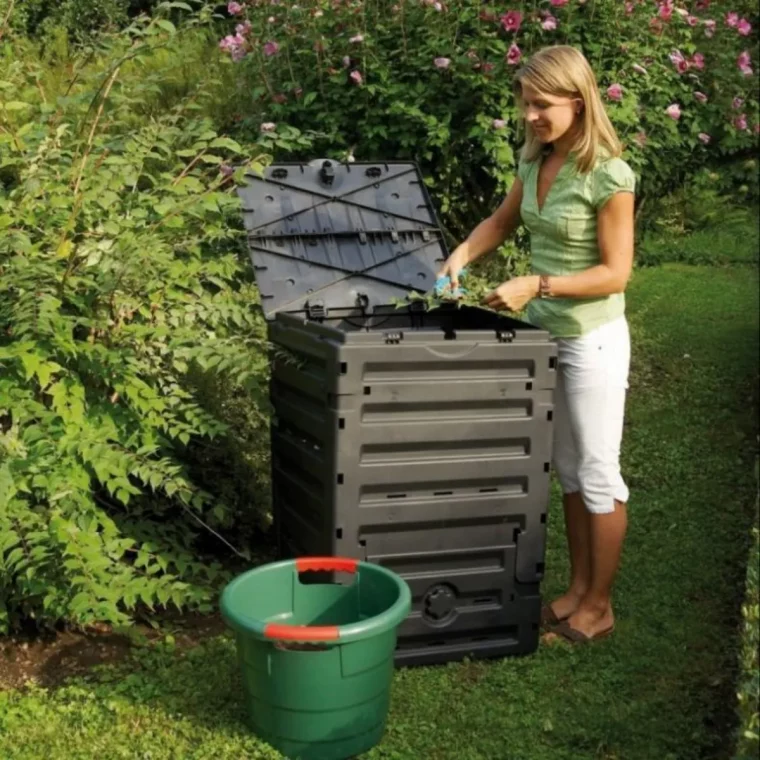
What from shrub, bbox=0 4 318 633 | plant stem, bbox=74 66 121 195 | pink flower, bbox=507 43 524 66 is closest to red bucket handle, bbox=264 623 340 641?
shrub, bbox=0 4 318 633

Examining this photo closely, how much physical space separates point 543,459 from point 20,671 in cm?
175

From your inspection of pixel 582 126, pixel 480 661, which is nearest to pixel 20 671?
pixel 480 661

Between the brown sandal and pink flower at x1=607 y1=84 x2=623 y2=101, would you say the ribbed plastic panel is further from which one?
pink flower at x1=607 y1=84 x2=623 y2=101

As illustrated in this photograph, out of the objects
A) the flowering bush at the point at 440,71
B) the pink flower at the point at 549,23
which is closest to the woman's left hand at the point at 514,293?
the flowering bush at the point at 440,71

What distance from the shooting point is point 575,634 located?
3738 mm

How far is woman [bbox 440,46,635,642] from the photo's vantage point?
133 inches

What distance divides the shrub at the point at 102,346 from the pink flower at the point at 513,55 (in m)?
2.72

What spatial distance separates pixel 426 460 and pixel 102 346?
1075 millimetres

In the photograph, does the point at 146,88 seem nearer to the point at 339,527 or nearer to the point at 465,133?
the point at 339,527

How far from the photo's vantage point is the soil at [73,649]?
3.54 metres

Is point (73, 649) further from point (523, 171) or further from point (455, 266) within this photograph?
point (523, 171)

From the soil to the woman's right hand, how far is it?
1.38 meters

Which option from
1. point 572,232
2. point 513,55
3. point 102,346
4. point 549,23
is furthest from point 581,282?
point 549,23

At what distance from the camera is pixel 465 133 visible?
6715 millimetres
